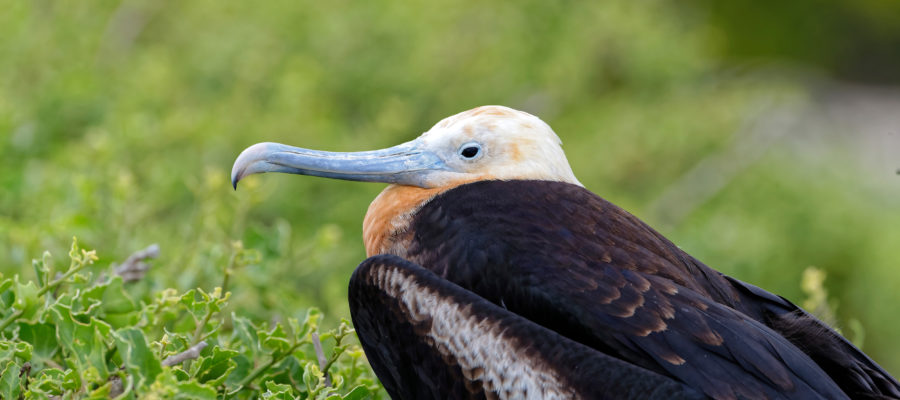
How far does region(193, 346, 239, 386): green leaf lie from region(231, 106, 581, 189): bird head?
2.51ft

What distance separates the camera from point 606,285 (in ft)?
A: 7.57

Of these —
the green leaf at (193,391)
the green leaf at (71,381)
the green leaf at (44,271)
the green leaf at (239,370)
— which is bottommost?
the green leaf at (193,391)

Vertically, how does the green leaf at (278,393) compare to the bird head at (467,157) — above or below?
below

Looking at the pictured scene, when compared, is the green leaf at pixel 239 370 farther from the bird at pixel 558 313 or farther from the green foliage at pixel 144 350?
the bird at pixel 558 313

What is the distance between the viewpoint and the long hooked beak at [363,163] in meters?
2.82

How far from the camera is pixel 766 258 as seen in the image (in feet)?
19.1

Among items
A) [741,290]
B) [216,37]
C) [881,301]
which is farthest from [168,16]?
[741,290]

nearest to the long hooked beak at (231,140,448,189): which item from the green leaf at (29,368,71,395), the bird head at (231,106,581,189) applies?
the bird head at (231,106,581,189)

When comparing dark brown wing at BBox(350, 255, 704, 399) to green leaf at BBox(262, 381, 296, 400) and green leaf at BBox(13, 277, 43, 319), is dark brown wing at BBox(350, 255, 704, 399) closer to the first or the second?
green leaf at BBox(262, 381, 296, 400)

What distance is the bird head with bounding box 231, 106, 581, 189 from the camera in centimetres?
289

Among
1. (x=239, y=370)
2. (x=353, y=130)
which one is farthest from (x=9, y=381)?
(x=353, y=130)

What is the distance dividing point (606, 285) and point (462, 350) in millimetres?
328

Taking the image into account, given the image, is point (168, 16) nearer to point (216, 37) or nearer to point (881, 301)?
point (216, 37)

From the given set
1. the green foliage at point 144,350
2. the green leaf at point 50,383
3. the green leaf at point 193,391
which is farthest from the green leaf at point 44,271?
the green leaf at point 193,391
